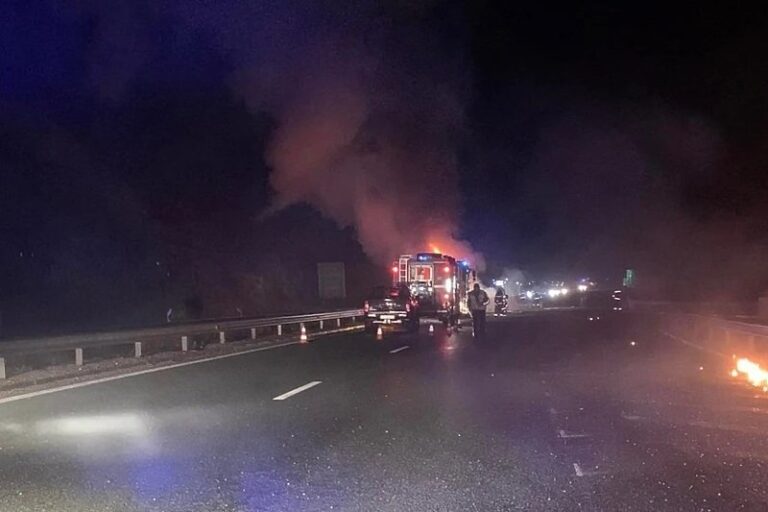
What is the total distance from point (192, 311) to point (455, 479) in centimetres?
3508

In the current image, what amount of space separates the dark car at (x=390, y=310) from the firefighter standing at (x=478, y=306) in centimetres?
480

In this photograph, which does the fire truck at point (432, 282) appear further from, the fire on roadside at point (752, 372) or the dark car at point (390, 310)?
the fire on roadside at point (752, 372)

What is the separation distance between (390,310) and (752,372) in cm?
1566

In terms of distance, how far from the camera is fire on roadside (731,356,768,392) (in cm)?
1448

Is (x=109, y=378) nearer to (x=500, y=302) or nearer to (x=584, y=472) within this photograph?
(x=584, y=472)

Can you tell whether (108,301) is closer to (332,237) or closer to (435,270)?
(435,270)

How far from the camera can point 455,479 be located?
7.39 m

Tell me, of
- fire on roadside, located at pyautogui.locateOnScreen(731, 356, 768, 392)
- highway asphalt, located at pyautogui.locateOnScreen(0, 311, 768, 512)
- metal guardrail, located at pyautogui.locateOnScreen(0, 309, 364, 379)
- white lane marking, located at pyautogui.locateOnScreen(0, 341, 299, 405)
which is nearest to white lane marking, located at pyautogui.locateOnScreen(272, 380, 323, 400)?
highway asphalt, located at pyautogui.locateOnScreen(0, 311, 768, 512)

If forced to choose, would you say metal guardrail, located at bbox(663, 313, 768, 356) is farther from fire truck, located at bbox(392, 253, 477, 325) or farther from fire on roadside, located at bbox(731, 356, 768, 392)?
fire truck, located at bbox(392, 253, 477, 325)

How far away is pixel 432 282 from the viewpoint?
1352 inches

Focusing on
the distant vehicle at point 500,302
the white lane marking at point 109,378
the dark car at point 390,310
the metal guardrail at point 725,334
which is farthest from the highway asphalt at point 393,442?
the distant vehicle at point 500,302

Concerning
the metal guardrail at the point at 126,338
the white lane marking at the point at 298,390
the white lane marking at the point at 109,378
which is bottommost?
the white lane marking at the point at 298,390

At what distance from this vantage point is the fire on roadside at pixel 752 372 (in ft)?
47.5

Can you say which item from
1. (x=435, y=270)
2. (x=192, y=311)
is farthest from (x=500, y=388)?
(x=192, y=311)
